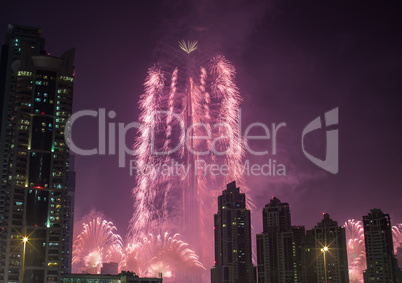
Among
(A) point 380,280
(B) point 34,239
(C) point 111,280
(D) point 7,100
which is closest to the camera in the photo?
(B) point 34,239

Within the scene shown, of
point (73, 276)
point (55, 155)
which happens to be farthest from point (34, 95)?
point (73, 276)

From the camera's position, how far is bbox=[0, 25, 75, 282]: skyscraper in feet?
448

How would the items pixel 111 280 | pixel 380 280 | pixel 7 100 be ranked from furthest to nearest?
pixel 380 280 < pixel 7 100 < pixel 111 280

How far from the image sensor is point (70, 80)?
15450cm

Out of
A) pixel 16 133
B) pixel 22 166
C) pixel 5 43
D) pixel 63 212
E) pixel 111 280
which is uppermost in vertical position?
pixel 5 43

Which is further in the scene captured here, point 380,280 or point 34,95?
point 380,280

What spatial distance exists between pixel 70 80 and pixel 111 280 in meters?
60.4

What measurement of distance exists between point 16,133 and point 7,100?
35.8 metres

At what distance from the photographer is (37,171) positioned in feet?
474

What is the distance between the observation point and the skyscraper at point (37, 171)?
136 meters

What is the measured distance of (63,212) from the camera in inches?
5743

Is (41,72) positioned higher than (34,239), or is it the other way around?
(41,72)

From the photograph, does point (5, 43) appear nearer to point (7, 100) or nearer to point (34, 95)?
point (7, 100)

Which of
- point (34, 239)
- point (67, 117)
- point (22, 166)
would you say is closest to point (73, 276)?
point (34, 239)
